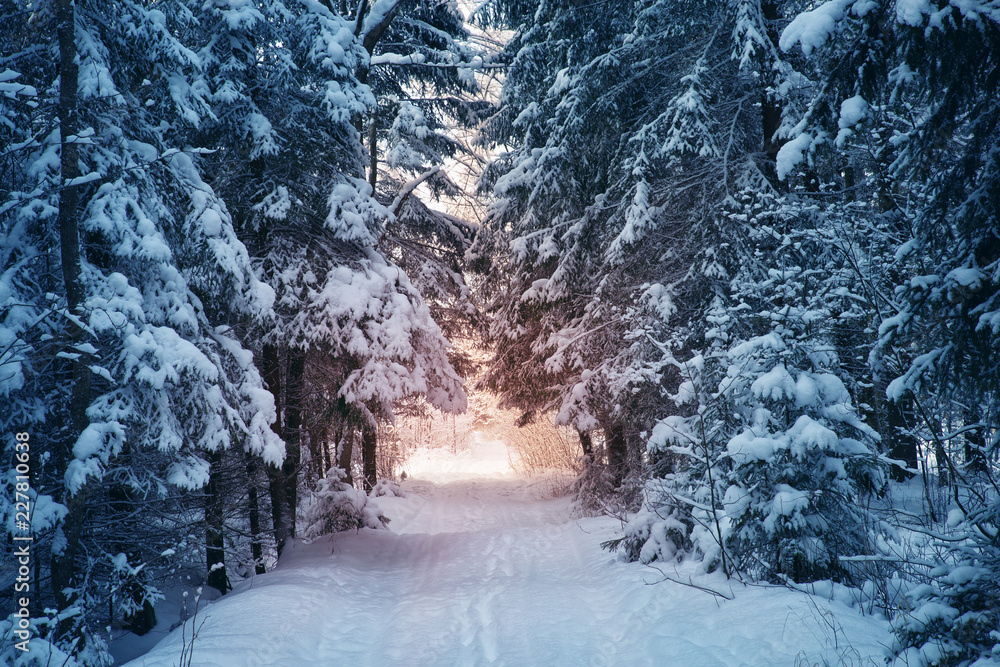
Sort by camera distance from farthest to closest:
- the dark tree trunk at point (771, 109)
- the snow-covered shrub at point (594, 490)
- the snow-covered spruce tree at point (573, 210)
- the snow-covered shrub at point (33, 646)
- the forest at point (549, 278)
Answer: the snow-covered shrub at point (594, 490)
the snow-covered spruce tree at point (573, 210)
the dark tree trunk at point (771, 109)
the snow-covered shrub at point (33, 646)
the forest at point (549, 278)

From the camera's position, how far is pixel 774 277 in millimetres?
5645

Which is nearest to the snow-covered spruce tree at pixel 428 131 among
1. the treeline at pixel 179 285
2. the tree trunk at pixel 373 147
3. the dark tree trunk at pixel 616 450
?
the tree trunk at pixel 373 147

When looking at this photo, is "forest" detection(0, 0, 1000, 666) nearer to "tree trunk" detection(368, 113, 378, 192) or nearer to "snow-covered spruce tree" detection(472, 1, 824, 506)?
"snow-covered spruce tree" detection(472, 1, 824, 506)

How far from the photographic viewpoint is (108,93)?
555 cm

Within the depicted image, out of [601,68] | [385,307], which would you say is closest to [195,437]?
[385,307]

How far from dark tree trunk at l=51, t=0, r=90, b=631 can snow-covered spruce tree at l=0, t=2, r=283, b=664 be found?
13 millimetres

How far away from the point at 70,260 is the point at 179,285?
1220 millimetres

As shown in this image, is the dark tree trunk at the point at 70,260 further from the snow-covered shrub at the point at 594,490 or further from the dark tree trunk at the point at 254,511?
the snow-covered shrub at the point at 594,490

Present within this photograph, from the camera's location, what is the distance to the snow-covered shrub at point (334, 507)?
34.0 feet

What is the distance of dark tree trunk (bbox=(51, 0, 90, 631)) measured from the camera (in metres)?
5.45

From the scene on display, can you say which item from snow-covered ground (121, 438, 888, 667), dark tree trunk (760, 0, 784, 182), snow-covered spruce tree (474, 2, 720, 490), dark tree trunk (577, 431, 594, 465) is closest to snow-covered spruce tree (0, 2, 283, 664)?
snow-covered ground (121, 438, 888, 667)

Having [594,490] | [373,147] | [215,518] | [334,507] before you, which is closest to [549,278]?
[594,490]

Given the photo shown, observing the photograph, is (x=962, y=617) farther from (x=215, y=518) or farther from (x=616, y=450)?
(x=616, y=450)

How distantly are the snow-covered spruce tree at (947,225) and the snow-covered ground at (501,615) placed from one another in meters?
0.86
